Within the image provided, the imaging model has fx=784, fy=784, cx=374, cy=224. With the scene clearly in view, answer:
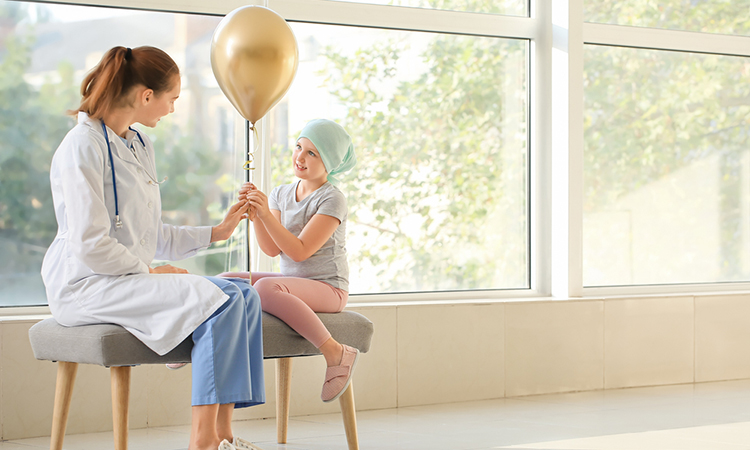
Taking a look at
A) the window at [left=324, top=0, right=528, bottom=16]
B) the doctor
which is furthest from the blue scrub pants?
the window at [left=324, top=0, right=528, bottom=16]

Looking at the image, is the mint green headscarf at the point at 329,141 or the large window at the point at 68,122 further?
the large window at the point at 68,122

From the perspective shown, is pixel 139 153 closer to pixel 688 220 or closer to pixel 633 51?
pixel 633 51

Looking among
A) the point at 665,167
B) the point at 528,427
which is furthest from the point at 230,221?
the point at 665,167

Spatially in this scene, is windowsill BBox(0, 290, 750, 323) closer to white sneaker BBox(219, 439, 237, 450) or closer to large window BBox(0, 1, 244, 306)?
large window BBox(0, 1, 244, 306)

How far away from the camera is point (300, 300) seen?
7.08 feet

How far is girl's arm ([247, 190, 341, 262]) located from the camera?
222 cm

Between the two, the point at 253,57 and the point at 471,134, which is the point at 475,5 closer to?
the point at 471,134

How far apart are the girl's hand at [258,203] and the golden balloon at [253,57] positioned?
22 cm

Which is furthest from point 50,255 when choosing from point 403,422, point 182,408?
point 403,422

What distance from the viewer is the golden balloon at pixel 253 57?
2090 millimetres

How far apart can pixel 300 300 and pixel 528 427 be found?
1.01 metres

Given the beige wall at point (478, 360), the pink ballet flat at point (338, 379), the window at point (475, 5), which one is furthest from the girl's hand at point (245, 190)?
the window at point (475, 5)

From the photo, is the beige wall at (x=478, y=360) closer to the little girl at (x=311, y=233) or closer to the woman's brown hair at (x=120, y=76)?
the little girl at (x=311, y=233)

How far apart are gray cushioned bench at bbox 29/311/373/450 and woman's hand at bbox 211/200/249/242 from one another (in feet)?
0.83
